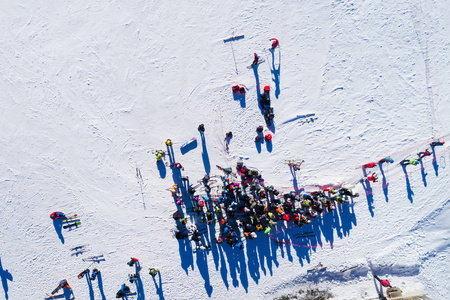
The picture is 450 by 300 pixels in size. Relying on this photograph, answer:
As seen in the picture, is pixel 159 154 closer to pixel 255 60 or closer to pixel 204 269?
pixel 204 269

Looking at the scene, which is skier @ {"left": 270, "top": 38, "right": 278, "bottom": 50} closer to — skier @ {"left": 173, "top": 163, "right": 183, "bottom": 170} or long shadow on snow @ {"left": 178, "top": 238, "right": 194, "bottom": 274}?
skier @ {"left": 173, "top": 163, "right": 183, "bottom": 170}

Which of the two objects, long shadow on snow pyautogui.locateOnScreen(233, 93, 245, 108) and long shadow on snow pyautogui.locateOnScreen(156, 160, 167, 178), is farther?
long shadow on snow pyautogui.locateOnScreen(156, 160, 167, 178)

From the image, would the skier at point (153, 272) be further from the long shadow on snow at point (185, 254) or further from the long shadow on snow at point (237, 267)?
the long shadow on snow at point (237, 267)

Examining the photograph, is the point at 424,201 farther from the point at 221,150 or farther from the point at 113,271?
the point at 113,271

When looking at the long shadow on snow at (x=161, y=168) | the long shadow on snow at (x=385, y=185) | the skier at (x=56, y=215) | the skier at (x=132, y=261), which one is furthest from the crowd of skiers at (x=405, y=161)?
the skier at (x=56, y=215)

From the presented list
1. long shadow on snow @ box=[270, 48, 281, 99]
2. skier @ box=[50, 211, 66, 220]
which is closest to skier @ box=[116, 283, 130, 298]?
skier @ box=[50, 211, 66, 220]

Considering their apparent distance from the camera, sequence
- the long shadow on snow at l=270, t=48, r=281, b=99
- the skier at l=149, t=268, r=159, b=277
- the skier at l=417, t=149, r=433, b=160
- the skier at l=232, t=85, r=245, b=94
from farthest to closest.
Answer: the skier at l=149, t=268, r=159, b=277
the long shadow on snow at l=270, t=48, r=281, b=99
the skier at l=232, t=85, r=245, b=94
the skier at l=417, t=149, r=433, b=160

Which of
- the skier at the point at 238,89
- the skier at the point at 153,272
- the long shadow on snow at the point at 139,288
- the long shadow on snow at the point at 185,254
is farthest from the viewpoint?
the long shadow on snow at the point at 139,288

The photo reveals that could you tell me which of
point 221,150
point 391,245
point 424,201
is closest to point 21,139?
point 221,150
